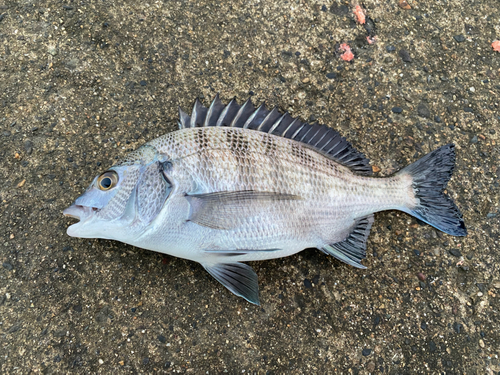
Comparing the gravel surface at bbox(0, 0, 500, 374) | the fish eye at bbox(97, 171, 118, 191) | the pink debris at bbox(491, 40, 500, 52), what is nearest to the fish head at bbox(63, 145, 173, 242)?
the fish eye at bbox(97, 171, 118, 191)

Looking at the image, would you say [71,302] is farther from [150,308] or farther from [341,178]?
[341,178]

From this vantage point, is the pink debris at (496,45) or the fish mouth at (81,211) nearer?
the fish mouth at (81,211)

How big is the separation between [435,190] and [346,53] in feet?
4.41

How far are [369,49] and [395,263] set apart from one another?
70.6 inches

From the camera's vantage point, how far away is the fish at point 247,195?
1952 mm

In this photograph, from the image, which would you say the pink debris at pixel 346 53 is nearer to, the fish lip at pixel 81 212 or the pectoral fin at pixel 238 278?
the pectoral fin at pixel 238 278

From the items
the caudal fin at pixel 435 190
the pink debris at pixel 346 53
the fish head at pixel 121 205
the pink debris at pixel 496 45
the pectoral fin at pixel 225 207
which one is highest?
the pink debris at pixel 496 45

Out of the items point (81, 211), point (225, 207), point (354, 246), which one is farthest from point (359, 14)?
point (81, 211)

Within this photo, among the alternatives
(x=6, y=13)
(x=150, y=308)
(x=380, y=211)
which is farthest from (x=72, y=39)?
(x=380, y=211)

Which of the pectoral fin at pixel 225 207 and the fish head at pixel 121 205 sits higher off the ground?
the pectoral fin at pixel 225 207

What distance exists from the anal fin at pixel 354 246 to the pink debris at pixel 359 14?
175 centimetres

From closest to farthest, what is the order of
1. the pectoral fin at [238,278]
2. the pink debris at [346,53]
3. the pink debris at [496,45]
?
the pectoral fin at [238,278]
the pink debris at [346,53]
the pink debris at [496,45]

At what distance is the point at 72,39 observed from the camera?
8.66 ft

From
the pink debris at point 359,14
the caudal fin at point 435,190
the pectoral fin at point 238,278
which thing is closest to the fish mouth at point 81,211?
the pectoral fin at point 238,278
